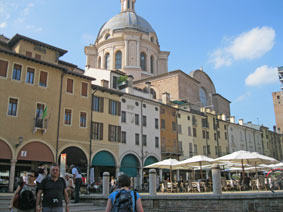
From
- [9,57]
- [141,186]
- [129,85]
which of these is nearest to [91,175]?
[141,186]

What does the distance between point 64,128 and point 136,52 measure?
33.6 metres

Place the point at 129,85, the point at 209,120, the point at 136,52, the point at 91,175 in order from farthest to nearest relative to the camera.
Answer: the point at 136,52, the point at 209,120, the point at 129,85, the point at 91,175

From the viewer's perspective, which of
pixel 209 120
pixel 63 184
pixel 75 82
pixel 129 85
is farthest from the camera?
pixel 209 120

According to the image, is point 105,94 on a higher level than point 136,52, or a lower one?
lower

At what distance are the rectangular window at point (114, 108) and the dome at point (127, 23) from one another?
32519 mm

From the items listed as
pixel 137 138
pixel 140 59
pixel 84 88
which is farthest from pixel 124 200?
pixel 140 59

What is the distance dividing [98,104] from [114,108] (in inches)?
84.1

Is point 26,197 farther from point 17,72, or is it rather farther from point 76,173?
point 17,72

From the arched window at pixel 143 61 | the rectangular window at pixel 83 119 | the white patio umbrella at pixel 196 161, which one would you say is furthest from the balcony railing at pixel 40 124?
the arched window at pixel 143 61

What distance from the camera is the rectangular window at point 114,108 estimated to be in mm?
29392

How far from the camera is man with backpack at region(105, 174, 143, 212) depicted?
4.30 m

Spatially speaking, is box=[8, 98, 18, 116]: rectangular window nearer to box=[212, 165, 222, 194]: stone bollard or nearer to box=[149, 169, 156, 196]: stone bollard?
box=[149, 169, 156, 196]: stone bollard

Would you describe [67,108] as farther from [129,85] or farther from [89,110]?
[129,85]

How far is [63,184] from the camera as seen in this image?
5824 millimetres
